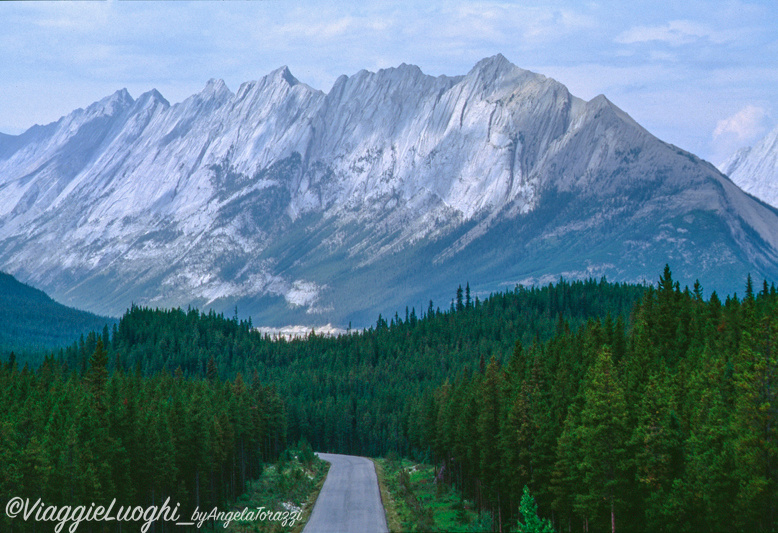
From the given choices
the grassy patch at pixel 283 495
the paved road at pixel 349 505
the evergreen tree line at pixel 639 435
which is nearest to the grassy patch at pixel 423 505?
the paved road at pixel 349 505

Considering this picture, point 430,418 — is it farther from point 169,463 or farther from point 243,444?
point 169,463

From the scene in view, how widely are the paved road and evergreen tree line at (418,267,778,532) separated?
11.8m

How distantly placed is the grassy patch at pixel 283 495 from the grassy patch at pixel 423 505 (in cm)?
850

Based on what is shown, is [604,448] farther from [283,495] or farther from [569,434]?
[283,495]

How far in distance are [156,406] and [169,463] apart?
1478cm

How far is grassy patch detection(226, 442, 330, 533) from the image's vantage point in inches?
3521

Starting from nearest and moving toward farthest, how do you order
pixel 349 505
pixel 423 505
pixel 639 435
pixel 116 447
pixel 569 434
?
pixel 639 435
pixel 569 434
pixel 116 447
pixel 349 505
pixel 423 505

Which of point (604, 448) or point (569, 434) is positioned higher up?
point (569, 434)

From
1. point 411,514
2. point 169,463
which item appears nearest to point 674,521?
point 411,514

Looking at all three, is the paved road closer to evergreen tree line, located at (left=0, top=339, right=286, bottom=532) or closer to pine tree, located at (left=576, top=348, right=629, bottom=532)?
evergreen tree line, located at (left=0, top=339, right=286, bottom=532)

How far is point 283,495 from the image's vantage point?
11256 cm

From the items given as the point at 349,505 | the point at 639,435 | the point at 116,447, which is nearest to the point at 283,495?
the point at 349,505

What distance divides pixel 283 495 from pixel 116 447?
32221 millimetres

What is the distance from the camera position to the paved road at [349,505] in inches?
3317
